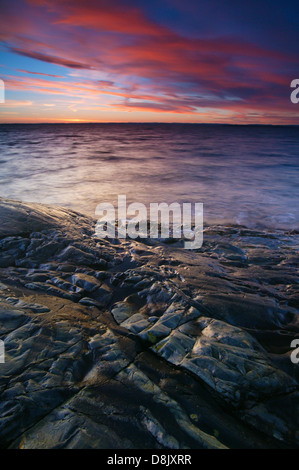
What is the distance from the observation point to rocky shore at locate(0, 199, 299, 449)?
156cm

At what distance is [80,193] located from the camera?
9.68 meters

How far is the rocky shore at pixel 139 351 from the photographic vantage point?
1557 mm

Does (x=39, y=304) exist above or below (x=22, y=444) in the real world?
above

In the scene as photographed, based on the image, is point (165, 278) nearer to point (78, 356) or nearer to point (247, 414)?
point (78, 356)

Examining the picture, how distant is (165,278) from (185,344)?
1097 millimetres

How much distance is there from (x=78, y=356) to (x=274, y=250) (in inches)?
148

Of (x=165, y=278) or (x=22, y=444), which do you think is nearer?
(x=22, y=444)

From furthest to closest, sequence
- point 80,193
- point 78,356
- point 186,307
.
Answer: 1. point 80,193
2. point 186,307
3. point 78,356

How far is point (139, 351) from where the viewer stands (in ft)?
6.86

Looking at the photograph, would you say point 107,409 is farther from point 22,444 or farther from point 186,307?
point 186,307

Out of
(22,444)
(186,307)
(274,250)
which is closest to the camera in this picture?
(22,444)
